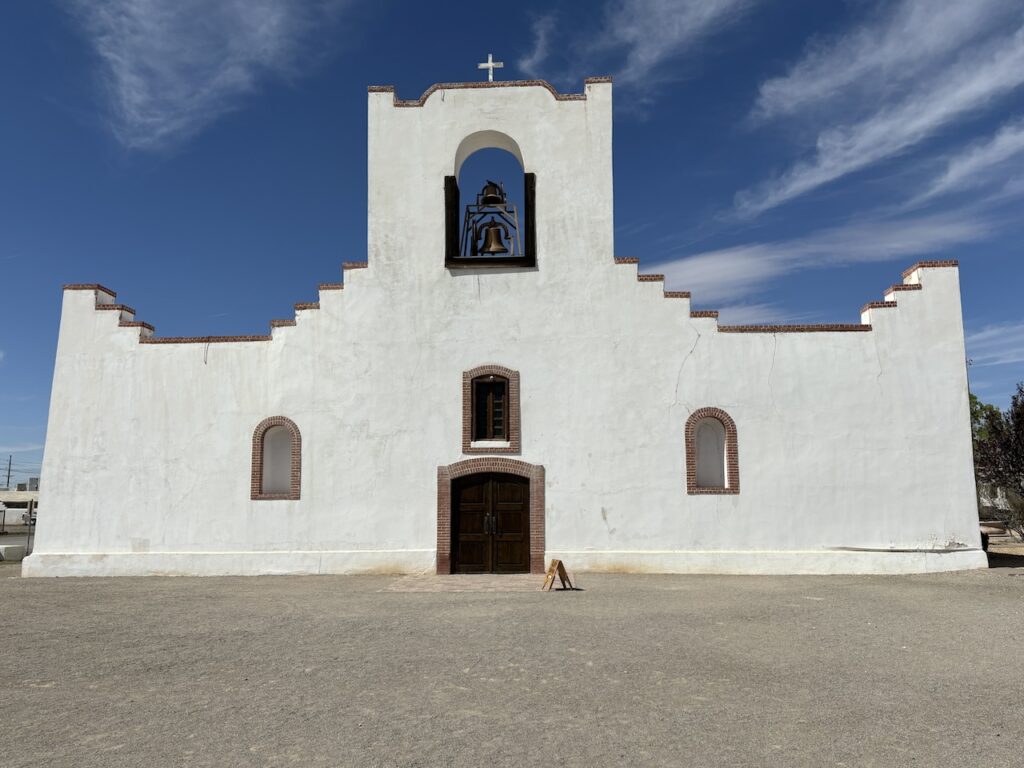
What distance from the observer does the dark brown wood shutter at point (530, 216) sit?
1584 cm

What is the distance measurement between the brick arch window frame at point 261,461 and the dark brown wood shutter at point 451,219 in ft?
16.1

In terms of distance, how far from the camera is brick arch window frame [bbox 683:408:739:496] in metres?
15.0

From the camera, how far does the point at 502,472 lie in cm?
1514

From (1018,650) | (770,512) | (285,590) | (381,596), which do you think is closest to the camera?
(1018,650)

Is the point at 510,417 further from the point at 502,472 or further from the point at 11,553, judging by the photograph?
the point at 11,553

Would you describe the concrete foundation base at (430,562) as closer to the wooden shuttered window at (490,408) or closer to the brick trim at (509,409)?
the brick trim at (509,409)

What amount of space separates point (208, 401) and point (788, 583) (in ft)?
40.4

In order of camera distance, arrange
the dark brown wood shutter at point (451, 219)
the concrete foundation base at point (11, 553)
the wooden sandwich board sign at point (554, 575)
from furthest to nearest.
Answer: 1. the concrete foundation base at point (11, 553)
2. the dark brown wood shutter at point (451, 219)
3. the wooden sandwich board sign at point (554, 575)

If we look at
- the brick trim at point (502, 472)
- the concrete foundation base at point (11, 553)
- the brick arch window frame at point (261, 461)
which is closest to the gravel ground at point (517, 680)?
the brick trim at point (502, 472)

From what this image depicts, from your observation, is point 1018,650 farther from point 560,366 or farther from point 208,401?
point 208,401

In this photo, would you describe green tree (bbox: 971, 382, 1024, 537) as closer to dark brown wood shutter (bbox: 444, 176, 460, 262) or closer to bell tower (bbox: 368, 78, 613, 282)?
bell tower (bbox: 368, 78, 613, 282)

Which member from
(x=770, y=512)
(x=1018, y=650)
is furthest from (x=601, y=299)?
(x=1018, y=650)

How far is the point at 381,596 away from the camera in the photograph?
39.7 feet

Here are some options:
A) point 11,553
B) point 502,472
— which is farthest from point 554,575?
Result: point 11,553
